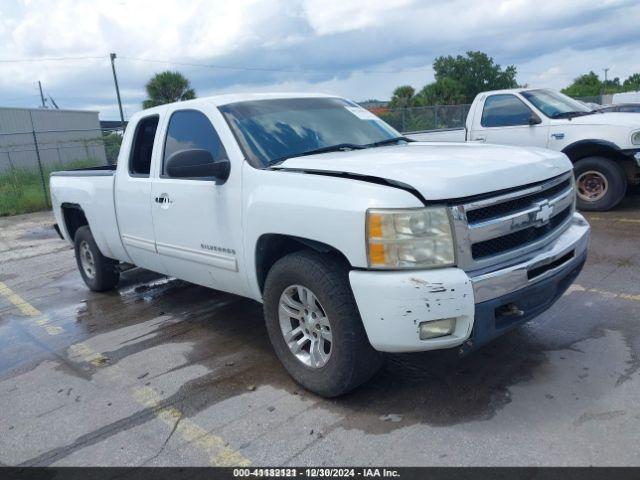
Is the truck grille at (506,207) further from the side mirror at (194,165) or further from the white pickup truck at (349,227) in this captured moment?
the side mirror at (194,165)

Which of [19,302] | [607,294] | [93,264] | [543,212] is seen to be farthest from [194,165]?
[19,302]

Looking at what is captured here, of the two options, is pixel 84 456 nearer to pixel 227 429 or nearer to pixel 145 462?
pixel 145 462

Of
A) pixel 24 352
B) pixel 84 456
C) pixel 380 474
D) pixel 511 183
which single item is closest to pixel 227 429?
pixel 84 456

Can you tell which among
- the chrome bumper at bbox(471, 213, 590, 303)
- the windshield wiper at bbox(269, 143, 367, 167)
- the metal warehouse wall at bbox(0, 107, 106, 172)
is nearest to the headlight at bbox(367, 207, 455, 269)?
the chrome bumper at bbox(471, 213, 590, 303)

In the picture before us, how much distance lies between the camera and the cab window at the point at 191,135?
4223 millimetres

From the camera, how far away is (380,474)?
108 inches

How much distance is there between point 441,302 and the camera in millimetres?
2863

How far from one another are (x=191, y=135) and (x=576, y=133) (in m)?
6.07

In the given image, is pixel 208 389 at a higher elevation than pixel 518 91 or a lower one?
lower

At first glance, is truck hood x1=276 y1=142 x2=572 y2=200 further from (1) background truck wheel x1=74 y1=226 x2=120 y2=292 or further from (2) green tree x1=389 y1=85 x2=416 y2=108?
(2) green tree x1=389 y1=85 x2=416 y2=108

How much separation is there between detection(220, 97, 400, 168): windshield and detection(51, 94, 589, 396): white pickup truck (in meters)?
0.01

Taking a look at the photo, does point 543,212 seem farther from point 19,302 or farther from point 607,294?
point 19,302

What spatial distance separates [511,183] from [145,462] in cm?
253

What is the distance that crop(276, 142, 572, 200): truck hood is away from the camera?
9.84ft
